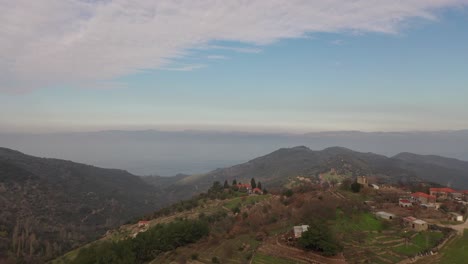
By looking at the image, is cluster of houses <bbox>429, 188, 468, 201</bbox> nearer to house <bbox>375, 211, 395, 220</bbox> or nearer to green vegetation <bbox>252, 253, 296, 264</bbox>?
house <bbox>375, 211, 395, 220</bbox>

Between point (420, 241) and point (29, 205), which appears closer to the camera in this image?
point (420, 241)

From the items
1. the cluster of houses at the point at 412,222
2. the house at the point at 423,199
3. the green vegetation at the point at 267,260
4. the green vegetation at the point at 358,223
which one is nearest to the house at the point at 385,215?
the cluster of houses at the point at 412,222

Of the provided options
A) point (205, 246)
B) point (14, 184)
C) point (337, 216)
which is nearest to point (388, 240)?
point (337, 216)

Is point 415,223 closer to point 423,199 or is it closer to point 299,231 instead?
point 299,231

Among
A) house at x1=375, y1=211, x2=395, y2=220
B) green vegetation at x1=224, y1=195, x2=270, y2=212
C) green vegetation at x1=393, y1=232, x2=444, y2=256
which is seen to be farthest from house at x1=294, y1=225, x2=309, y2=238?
green vegetation at x1=224, y1=195, x2=270, y2=212

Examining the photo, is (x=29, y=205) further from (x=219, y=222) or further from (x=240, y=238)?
(x=240, y=238)

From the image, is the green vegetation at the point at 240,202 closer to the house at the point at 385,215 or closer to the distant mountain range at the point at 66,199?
the house at the point at 385,215

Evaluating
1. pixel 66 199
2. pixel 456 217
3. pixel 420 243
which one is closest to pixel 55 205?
pixel 66 199
